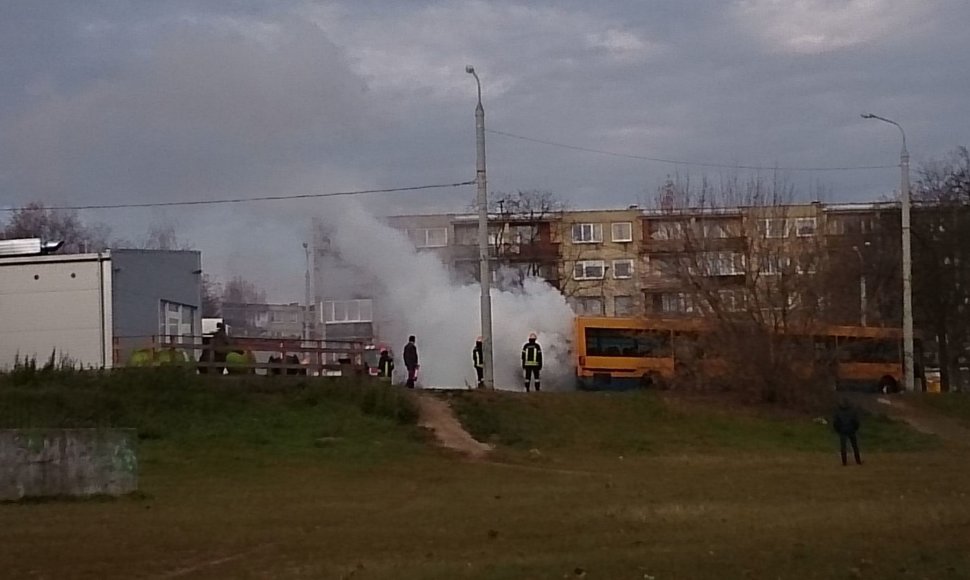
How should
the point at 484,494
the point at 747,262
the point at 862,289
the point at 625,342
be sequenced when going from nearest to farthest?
the point at 484,494 < the point at 747,262 < the point at 625,342 < the point at 862,289

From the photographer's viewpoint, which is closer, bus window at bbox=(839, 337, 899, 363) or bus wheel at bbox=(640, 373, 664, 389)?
bus wheel at bbox=(640, 373, 664, 389)

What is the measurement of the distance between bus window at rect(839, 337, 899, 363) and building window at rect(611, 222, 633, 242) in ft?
167

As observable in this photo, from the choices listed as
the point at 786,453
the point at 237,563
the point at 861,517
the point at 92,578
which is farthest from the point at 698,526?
the point at 786,453

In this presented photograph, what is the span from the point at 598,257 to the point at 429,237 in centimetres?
3563

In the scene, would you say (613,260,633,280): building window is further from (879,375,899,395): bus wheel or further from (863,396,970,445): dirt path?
(863,396,970,445): dirt path

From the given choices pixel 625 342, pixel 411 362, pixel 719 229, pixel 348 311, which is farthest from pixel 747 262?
pixel 348 311

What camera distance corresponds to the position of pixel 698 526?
59.1ft

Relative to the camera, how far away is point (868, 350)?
183ft

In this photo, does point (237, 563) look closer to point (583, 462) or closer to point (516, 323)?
point (583, 462)

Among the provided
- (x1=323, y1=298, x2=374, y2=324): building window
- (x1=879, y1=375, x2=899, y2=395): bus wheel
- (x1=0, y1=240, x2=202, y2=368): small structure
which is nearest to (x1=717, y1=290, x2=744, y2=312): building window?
(x1=879, y1=375, x2=899, y2=395): bus wheel

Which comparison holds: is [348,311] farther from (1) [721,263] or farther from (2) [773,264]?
(2) [773,264]

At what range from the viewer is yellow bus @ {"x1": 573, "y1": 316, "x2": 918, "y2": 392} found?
48.4 meters

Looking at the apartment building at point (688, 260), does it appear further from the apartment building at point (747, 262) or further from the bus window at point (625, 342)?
the bus window at point (625, 342)

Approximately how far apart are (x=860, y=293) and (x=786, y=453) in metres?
22.7
